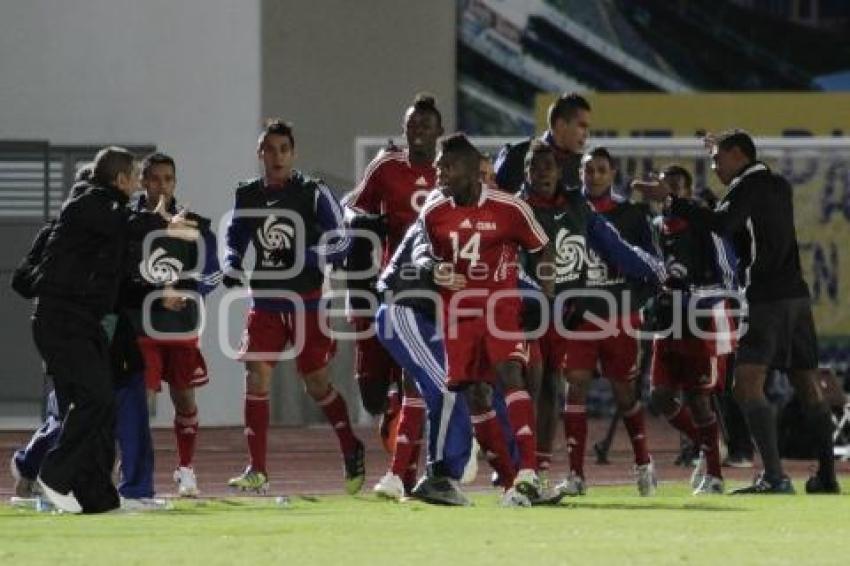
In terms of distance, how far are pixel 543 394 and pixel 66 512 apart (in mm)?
3859

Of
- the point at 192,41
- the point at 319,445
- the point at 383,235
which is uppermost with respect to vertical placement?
the point at 192,41

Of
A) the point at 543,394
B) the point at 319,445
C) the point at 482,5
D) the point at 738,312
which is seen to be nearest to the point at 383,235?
the point at 543,394

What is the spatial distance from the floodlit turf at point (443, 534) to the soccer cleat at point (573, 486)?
70 cm

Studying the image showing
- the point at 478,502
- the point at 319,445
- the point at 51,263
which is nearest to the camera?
the point at 51,263

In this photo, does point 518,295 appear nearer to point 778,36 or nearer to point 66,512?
point 66,512

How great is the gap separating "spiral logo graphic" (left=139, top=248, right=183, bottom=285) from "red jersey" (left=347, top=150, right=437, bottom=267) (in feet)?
3.87

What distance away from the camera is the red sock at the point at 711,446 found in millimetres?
18109

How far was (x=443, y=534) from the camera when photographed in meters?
13.3

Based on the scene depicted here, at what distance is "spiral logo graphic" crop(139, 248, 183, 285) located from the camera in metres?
17.0

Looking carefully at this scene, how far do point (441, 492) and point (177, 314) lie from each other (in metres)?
2.56

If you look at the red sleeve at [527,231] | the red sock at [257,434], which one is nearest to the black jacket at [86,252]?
the red sleeve at [527,231]

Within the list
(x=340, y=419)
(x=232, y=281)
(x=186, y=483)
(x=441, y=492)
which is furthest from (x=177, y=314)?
(x=441, y=492)

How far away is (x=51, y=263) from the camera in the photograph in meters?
15.1

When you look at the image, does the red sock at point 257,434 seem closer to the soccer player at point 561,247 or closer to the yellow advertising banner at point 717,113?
the soccer player at point 561,247
